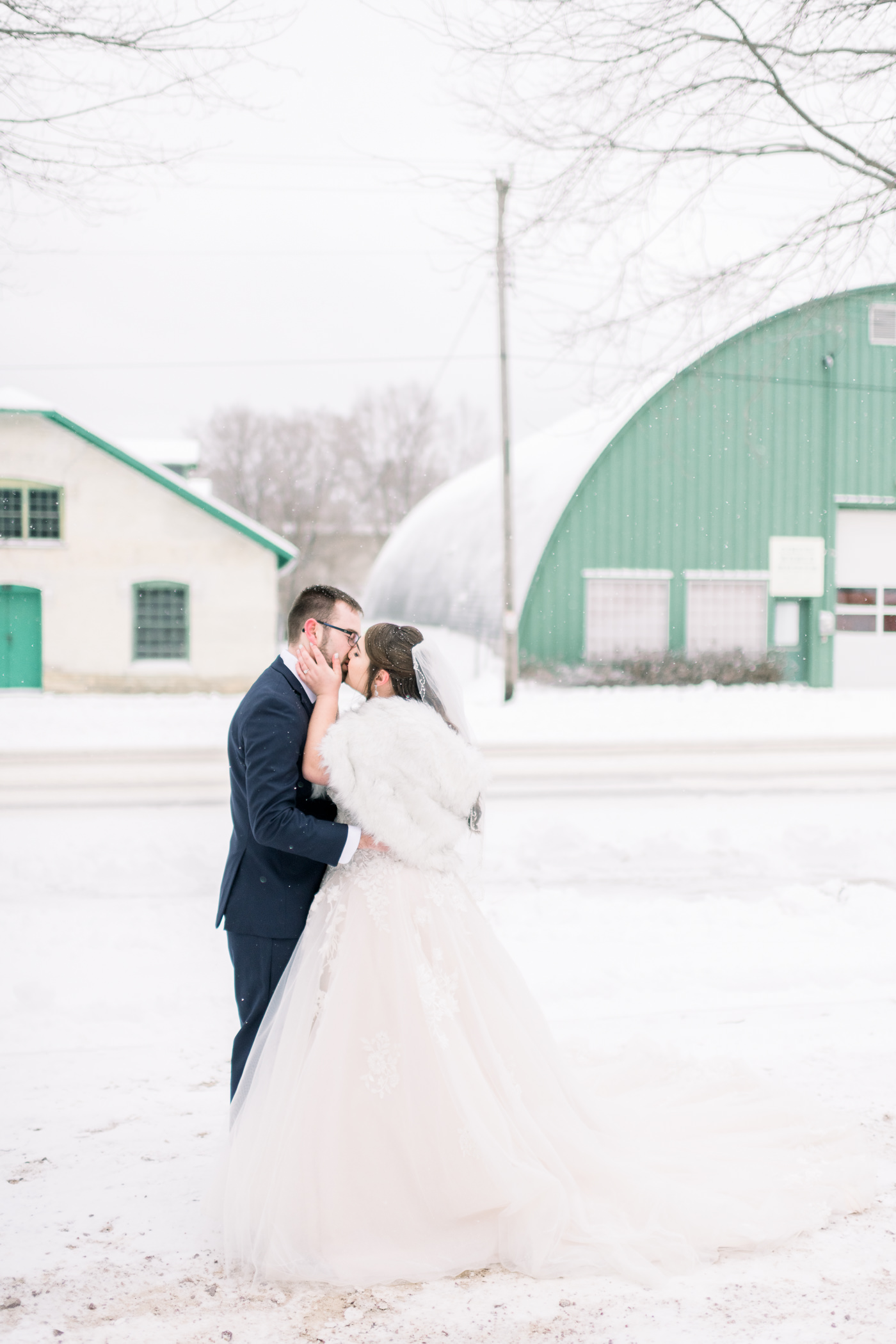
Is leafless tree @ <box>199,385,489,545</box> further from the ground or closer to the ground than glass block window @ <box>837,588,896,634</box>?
further from the ground

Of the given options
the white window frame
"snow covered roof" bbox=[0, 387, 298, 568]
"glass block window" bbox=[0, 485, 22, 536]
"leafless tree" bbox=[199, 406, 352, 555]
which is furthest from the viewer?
"leafless tree" bbox=[199, 406, 352, 555]

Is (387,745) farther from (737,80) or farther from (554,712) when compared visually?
(554,712)

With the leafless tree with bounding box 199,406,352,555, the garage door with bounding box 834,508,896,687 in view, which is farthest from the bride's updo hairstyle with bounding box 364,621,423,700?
the leafless tree with bounding box 199,406,352,555

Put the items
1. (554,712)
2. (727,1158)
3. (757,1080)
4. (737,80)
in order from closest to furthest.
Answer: (727,1158) < (757,1080) < (737,80) < (554,712)

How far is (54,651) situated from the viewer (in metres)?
23.6

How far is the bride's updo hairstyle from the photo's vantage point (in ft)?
11.0

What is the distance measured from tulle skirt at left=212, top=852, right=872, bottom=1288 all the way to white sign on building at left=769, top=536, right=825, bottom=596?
2293 cm

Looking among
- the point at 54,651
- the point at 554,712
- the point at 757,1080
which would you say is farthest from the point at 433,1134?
the point at 54,651

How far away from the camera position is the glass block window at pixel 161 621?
→ 24047 mm

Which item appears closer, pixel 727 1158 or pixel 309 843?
pixel 309 843

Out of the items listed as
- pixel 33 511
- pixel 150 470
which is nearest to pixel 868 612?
pixel 150 470

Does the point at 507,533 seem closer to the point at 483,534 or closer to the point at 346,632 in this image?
the point at 483,534

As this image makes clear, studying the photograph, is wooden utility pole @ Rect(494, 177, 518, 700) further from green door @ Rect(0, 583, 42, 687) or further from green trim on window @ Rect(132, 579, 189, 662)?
green door @ Rect(0, 583, 42, 687)

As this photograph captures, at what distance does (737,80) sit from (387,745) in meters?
4.79
